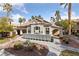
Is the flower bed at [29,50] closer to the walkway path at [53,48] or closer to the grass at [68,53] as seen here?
the walkway path at [53,48]

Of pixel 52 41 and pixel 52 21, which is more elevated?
pixel 52 21

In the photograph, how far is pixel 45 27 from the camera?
11.1 ft

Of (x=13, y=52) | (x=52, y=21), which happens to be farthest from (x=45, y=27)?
(x=13, y=52)

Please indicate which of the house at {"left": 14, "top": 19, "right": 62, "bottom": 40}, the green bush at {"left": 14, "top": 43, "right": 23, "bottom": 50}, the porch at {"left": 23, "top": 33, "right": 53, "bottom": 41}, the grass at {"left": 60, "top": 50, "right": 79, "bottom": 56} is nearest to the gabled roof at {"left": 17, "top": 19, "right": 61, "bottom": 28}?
the house at {"left": 14, "top": 19, "right": 62, "bottom": 40}

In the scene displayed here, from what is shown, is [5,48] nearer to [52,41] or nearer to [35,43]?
[35,43]

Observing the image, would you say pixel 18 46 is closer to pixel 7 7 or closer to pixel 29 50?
pixel 29 50

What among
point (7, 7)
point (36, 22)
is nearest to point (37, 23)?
point (36, 22)

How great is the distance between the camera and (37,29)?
340 cm

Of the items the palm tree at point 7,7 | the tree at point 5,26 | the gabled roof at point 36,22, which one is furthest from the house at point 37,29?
the palm tree at point 7,7

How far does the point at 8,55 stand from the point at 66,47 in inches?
35.1

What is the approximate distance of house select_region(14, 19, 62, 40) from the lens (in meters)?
3.39

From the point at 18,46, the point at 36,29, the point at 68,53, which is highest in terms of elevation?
the point at 36,29

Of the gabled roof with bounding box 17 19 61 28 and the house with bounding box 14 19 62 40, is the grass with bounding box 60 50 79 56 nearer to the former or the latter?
the house with bounding box 14 19 62 40

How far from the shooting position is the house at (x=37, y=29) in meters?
3.39
